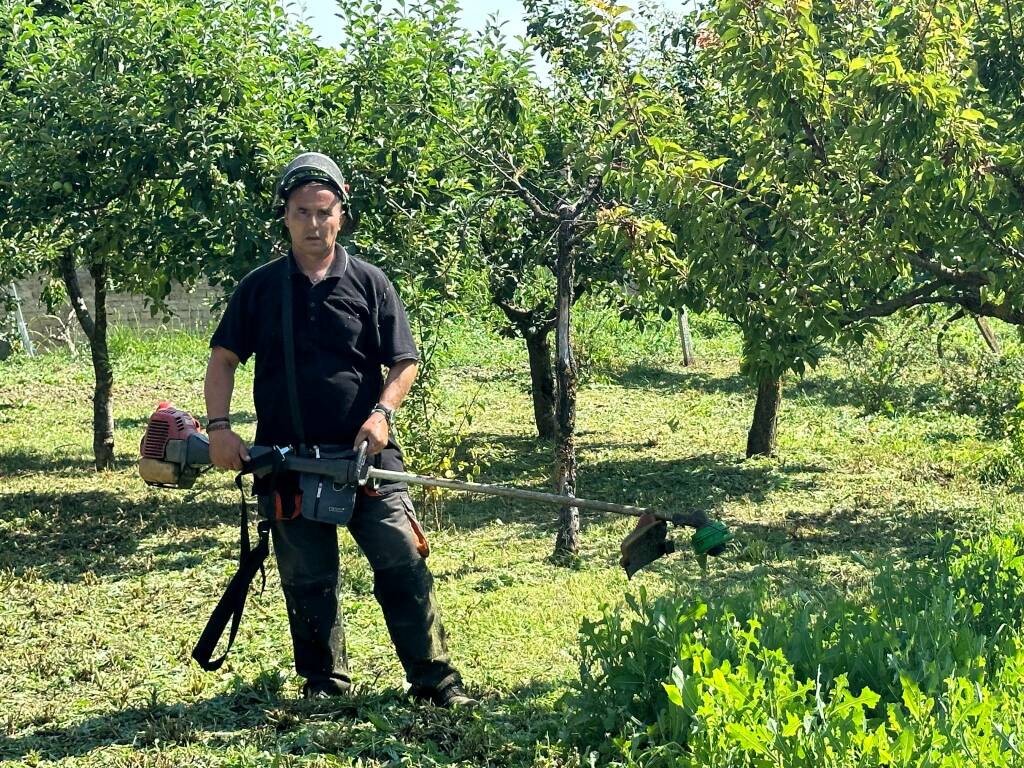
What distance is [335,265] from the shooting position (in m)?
4.72

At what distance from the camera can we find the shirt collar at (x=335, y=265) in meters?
4.68

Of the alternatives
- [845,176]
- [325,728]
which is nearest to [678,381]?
[845,176]

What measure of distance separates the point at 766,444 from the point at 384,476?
7.67 metres

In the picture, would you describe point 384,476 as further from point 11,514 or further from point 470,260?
point 11,514

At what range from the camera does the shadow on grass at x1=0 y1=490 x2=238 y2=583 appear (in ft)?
25.9

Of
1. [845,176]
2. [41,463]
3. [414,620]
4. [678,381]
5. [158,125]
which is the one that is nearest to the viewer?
[414,620]

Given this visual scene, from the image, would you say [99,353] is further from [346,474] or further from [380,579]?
[346,474]

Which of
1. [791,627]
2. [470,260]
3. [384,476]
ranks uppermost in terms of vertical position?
[470,260]

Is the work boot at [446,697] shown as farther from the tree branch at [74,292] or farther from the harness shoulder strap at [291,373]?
the tree branch at [74,292]

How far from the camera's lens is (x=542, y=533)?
8797mm

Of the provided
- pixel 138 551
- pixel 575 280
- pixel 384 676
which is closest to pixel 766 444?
pixel 575 280

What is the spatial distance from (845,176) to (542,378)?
6.15 meters

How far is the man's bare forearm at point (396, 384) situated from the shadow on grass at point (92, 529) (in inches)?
142

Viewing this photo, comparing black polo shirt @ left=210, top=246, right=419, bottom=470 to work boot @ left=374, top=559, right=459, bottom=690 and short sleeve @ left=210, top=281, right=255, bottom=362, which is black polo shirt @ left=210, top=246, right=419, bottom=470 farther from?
work boot @ left=374, top=559, right=459, bottom=690
